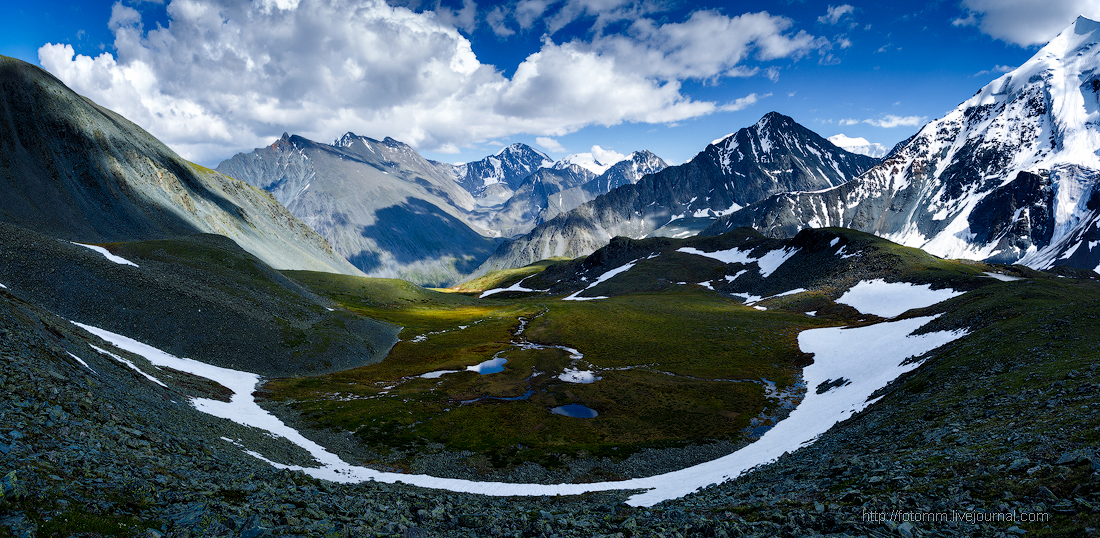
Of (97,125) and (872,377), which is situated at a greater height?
(97,125)

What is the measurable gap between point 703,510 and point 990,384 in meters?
26.3

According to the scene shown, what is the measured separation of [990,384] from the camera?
3075cm

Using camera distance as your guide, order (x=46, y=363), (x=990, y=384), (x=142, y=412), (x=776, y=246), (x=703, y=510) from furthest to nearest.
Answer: (x=776, y=246) → (x=990, y=384) → (x=142, y=412) → (x=46, y=363) → (x=703, y=510)

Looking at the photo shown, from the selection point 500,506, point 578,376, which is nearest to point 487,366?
point 578,376

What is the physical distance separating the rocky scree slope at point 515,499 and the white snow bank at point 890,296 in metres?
72.5

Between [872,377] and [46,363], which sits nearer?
[46,363]

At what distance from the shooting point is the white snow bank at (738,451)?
1426 inches

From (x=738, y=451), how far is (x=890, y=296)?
87.2m

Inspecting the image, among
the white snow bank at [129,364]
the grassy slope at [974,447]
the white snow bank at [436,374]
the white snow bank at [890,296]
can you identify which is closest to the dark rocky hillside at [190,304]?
the white snow bank at [436,374]

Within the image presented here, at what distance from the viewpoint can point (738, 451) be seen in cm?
4603

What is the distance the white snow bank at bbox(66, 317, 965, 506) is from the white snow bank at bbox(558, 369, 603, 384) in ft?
96.9

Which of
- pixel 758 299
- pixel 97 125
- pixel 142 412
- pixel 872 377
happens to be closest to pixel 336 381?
pixel 142 412

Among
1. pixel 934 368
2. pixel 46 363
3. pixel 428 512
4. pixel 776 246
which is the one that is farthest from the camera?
pixel 776 246

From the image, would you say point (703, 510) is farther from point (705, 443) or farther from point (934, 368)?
point (934, 368)
